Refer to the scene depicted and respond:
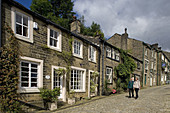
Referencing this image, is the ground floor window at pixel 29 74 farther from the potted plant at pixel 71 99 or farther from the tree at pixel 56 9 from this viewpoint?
the tree at pixel 56 9

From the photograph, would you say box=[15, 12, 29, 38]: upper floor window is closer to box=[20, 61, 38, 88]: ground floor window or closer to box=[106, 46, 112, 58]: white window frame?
box=[20, 61, 38, 88]: ground floor window

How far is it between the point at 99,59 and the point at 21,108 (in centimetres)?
929

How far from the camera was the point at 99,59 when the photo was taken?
1395cm

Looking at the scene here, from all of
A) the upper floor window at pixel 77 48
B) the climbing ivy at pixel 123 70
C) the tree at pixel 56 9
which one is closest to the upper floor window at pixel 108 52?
the climbing ivy at pixel 123 70

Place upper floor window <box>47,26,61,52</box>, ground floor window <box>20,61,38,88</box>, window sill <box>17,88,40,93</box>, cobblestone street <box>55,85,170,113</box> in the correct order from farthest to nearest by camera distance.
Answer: upper floor window <box>47,26,61,52</box> < cobblestone street <box>55,85,170,113</box> < ground floor window <box>20,61,38,88</box> < window sill <box>17,88,40,93</box>

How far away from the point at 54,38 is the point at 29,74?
3021mm

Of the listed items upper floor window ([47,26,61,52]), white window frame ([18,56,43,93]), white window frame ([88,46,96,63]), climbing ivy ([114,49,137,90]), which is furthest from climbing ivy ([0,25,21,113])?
climbing ivy ([114,49,137,90])

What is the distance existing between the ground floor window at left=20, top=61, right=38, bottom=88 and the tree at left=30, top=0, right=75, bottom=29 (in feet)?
62.6

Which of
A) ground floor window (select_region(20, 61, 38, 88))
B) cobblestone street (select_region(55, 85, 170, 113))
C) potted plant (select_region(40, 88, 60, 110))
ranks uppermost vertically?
ground floor window (select_region(20, 61, 38, 88))

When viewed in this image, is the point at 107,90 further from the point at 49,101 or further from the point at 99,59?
the point at 49,101

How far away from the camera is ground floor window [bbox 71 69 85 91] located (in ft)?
34.2

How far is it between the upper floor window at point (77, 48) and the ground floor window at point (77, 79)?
1388 millimetres

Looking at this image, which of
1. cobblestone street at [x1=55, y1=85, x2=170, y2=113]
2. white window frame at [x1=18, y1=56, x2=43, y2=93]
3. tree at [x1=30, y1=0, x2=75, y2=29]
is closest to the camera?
white window frame at [x1=18, y1=56, x2=43, y2=93]

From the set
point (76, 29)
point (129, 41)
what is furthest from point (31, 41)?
point (129, 41)
